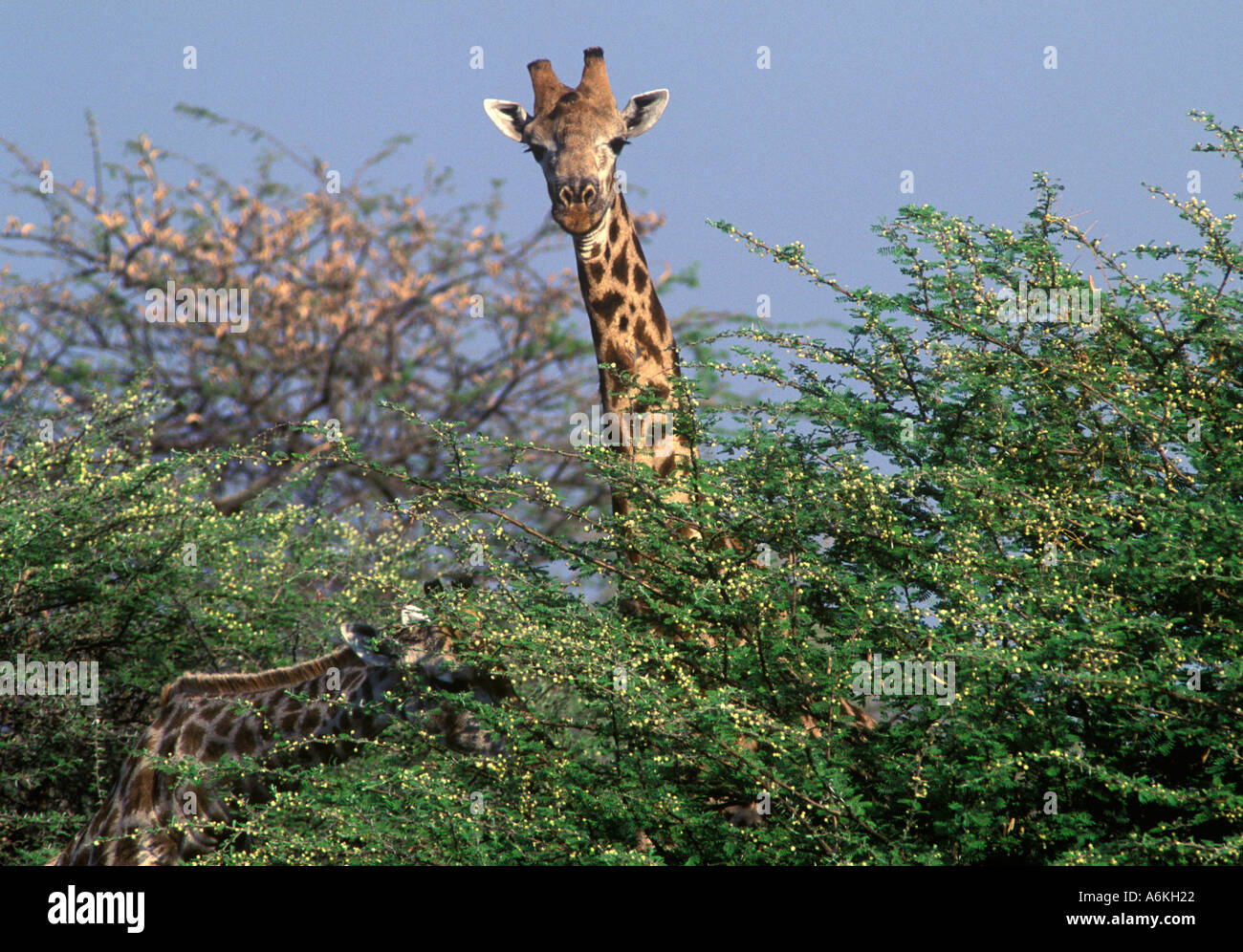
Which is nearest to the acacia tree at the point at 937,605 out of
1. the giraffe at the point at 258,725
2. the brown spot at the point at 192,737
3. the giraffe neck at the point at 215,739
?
the giraffe at the point at 258,725

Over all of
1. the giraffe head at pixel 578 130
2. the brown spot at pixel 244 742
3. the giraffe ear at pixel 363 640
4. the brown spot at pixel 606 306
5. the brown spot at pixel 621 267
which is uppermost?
the giraffe head at pixel 578 130

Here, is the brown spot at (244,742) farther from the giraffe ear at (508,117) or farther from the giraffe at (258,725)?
the giraffe ear at (508,117)

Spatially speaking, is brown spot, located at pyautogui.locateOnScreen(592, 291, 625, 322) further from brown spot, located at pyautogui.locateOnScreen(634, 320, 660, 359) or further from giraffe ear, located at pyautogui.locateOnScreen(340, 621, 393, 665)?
giraffe ear, located at pyautogui.locateOnScreen(340, 621, 393, 665)

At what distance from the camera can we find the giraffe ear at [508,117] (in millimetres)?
8547

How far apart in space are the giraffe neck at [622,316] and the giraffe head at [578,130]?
6.3 inches

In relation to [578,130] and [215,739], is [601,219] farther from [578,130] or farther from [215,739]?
[215,739]

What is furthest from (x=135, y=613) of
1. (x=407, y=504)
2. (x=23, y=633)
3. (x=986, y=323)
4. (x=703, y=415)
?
(x=986, y=323)

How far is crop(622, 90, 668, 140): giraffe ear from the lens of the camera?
850 cm

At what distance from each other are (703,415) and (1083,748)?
8.36 ft

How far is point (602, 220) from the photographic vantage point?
8.09m

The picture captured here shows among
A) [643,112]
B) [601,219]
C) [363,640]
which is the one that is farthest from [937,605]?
[643,112]

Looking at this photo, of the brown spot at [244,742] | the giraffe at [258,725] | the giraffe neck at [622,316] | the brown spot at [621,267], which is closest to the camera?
the giraffe at [258,725]
